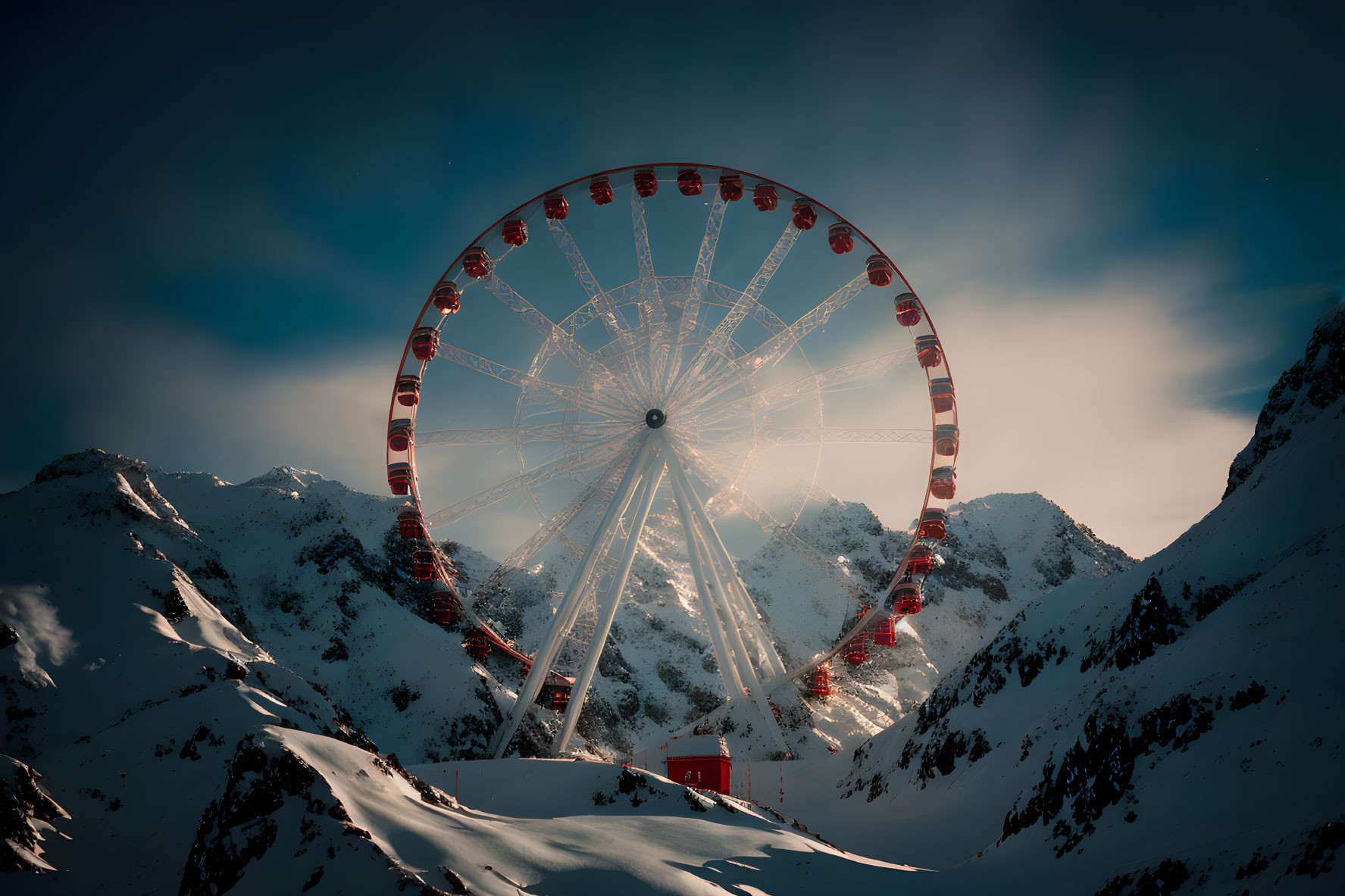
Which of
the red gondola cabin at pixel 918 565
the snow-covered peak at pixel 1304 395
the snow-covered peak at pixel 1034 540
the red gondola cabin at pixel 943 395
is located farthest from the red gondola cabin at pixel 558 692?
the snow-covered peak at pixel 1034 540

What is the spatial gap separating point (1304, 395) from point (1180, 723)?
12.3 meters

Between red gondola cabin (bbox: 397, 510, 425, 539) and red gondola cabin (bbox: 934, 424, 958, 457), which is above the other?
red gondola cabin (bbox: 934, 424, 958, 457)

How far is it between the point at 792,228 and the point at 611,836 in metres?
23.3

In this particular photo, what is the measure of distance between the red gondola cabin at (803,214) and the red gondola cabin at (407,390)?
1716 cm

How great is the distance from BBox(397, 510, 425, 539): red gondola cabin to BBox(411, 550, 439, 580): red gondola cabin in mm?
838

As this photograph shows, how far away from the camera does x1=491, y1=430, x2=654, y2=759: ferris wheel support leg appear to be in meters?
27.6

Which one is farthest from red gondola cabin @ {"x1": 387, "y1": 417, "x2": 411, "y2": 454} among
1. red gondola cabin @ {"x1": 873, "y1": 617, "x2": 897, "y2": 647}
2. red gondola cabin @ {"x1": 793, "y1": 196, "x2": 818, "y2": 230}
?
red gondola cabin @ {"x1": 873, "y1": 617, "x2": 897, "y2": 647}

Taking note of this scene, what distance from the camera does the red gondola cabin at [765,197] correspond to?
89.8 ft

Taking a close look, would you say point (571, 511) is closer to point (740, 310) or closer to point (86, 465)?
point (740, 310)

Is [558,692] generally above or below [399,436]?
below

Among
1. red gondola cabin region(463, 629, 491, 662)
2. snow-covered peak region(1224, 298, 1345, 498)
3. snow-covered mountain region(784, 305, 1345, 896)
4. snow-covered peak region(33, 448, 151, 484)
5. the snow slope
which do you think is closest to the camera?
snow-covered mountain region(784, 305, 1345, 896)

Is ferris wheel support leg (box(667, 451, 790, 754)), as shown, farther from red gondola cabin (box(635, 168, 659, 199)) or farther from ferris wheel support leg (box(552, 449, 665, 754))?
red gondola cabin (box(635, 168, 659, 199))

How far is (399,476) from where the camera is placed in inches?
1066

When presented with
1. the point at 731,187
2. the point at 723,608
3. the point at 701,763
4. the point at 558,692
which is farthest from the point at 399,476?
the point at 731,187
